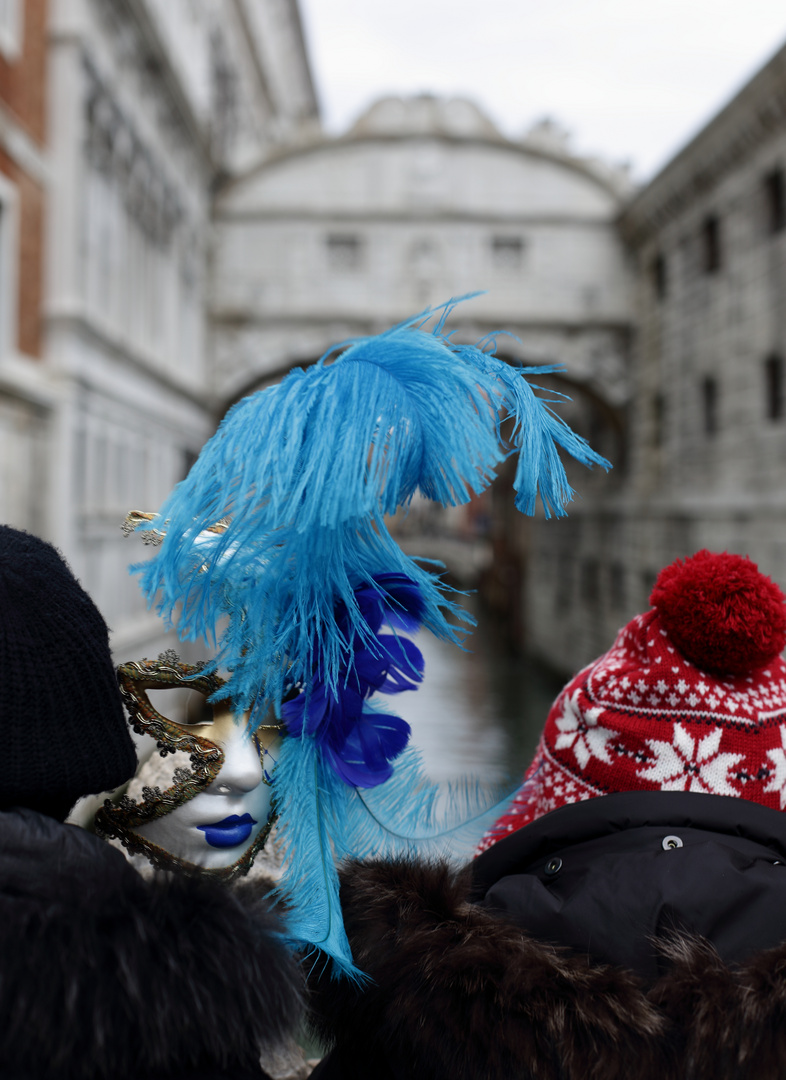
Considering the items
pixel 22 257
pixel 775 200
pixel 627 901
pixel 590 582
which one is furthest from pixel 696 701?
pixel 590 582

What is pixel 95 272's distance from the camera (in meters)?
8.20

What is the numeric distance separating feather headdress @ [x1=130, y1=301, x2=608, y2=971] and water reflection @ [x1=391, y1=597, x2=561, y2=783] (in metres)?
2.94

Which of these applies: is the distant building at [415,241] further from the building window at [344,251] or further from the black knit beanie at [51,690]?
the black knit beanie at [51,690]

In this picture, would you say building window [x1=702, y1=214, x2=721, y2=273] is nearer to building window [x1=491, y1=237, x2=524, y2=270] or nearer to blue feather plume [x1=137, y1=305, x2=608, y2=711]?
building window [x1=491, y1=237, x2=524, y2=270]

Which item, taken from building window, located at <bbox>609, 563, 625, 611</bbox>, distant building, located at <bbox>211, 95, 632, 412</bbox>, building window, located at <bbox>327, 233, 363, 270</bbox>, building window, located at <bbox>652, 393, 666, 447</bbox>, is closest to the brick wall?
distant building, located at <bbox>211, 95, 632, 412</bbox>

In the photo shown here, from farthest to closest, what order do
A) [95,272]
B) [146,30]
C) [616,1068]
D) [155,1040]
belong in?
1. [146,30]
2. [95,272]
3. [616,1068]
4. [155,1040]

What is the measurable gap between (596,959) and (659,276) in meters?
12.3

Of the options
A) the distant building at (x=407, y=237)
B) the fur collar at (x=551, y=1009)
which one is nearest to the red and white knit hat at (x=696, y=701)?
the fur collar at (x=551, y=1009)

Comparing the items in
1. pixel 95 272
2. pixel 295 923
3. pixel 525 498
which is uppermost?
pixel 95 272

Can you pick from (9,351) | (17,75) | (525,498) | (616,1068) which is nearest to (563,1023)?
(616,1068)

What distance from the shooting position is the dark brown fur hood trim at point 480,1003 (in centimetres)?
107

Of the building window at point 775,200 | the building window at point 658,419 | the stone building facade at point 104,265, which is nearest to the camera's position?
the stone building facade at point 104,265

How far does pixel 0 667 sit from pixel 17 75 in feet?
24.3

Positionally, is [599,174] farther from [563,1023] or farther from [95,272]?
[563,1023]
